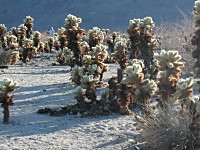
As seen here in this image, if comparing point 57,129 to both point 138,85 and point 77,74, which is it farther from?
point 77,74

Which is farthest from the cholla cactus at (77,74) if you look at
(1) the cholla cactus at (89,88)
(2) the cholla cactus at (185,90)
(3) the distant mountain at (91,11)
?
(3) the distant mountain at (91,11)

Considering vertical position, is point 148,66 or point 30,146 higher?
point 148,66

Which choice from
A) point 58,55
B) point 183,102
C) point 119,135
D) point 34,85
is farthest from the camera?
point 58,55

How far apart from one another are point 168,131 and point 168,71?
1.39 m

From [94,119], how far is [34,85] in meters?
4.38

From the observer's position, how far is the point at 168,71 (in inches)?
305

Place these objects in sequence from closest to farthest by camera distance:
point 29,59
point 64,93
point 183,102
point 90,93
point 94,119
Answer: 1. point 183,102
2. point 94,119
3. point 90,93
4. point 64,93
5. point 29,59

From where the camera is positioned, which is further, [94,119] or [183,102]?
[94,119]

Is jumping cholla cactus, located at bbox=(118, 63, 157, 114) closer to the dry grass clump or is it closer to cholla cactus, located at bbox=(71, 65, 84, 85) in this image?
the dry grass clump

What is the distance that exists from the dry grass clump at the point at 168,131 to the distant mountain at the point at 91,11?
5861 centimetres

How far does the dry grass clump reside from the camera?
652cm

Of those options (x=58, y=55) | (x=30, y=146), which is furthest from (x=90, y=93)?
(x=58, y=55)

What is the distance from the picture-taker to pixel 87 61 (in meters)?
12.2

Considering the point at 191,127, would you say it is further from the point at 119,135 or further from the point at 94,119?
the point at 94,119
